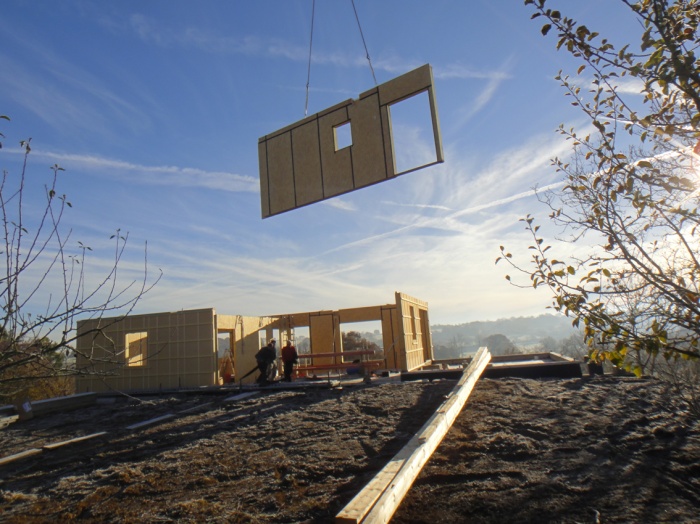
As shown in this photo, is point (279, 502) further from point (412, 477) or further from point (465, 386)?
point (465, 386)

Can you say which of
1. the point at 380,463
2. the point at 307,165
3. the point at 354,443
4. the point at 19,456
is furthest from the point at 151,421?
the point at 307,165

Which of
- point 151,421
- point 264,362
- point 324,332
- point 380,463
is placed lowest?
point 380,463

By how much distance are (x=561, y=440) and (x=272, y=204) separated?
23.6ft

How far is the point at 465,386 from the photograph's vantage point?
7.81 m

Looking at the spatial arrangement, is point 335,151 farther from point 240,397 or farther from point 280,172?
point 240,397

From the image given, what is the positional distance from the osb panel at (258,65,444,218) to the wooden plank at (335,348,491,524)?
457 cm

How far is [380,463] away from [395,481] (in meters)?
1.66

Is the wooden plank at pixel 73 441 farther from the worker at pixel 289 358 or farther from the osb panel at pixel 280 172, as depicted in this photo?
the worker at pixel 289 358

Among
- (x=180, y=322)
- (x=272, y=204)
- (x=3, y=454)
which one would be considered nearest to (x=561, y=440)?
(x=272, y=204)

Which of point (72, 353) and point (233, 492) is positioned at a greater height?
point (72, 353)

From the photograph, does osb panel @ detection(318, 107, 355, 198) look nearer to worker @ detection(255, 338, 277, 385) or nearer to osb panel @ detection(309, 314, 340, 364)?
worker @ detection(255, 338, 277, 385)

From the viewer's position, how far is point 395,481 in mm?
3617

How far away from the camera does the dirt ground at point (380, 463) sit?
12.8 ft

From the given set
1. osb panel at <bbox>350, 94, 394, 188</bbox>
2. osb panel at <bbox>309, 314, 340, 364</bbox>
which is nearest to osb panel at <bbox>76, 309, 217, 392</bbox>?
osb panel at <bbox>309, 314, 340, 364</bbox>
